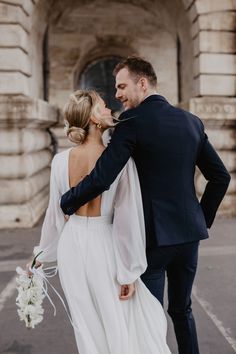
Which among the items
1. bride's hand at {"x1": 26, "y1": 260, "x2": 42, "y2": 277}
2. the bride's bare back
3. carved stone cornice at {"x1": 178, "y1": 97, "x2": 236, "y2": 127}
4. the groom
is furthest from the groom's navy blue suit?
carved stone cornice at {"x1": 178, "y1": 97, "x2": 236, "y2": 127}

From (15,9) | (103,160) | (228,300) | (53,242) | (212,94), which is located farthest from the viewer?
(212,94)

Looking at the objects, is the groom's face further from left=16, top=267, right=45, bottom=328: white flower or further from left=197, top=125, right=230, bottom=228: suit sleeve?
left=16, top=267, right=45, bottom=328: white flower

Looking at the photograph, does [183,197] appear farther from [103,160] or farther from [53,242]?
[53,242]

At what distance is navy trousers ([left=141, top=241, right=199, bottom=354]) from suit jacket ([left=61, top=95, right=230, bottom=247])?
10 cm

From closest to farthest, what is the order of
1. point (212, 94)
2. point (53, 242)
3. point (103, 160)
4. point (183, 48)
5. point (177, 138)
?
1. point (103, 160)
2. point (177, 138)
3. point (53, 242)
4. point (212, 94)
5. point (183, 48)

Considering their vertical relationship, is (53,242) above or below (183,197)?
below

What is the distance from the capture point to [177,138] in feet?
7.25

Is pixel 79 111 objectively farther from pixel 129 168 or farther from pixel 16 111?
pixel 16 111

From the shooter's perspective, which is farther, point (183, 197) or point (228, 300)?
point (228, 300)

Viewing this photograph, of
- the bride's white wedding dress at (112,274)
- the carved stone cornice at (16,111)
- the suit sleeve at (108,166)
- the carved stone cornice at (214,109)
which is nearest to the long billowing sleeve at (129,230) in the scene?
the bride's white wedding dress at (112,274)

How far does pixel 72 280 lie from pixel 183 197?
748mm

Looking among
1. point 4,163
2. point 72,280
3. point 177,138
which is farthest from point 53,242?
point 4,163

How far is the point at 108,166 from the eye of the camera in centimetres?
205

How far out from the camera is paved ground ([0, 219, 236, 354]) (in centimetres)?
314
